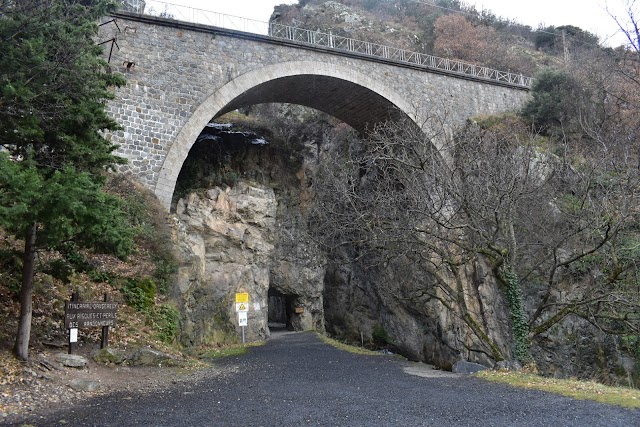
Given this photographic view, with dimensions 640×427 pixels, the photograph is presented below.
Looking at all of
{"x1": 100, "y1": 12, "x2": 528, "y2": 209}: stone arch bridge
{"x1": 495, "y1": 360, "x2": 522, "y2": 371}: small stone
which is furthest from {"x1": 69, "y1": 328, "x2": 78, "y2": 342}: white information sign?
{"x1": 495, "y1": 360, "x2": 522, "y2": 371}: small stone

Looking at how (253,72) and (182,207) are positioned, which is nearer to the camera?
(253,72)

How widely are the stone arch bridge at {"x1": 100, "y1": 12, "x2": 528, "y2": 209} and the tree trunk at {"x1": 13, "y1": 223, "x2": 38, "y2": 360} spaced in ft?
22.2

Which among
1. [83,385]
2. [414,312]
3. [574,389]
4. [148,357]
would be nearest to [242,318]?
[414,312]

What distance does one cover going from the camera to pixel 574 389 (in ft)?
24.9

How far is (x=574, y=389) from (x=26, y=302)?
8.40 meters

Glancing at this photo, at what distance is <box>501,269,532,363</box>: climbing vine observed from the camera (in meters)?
10.9

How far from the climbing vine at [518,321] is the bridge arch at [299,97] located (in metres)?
6.05

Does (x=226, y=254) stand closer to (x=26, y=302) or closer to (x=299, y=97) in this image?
(x=299, y=97)

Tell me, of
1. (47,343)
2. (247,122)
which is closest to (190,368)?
(47,343)

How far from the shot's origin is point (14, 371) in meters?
6.48

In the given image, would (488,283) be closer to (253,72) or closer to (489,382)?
(489,382)

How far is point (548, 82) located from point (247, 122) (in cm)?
1404

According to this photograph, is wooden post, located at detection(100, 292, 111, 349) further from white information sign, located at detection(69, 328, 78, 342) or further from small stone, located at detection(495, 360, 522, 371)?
small stone, located at detection(495, 360, 522, 371)

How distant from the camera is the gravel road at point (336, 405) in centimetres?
554
